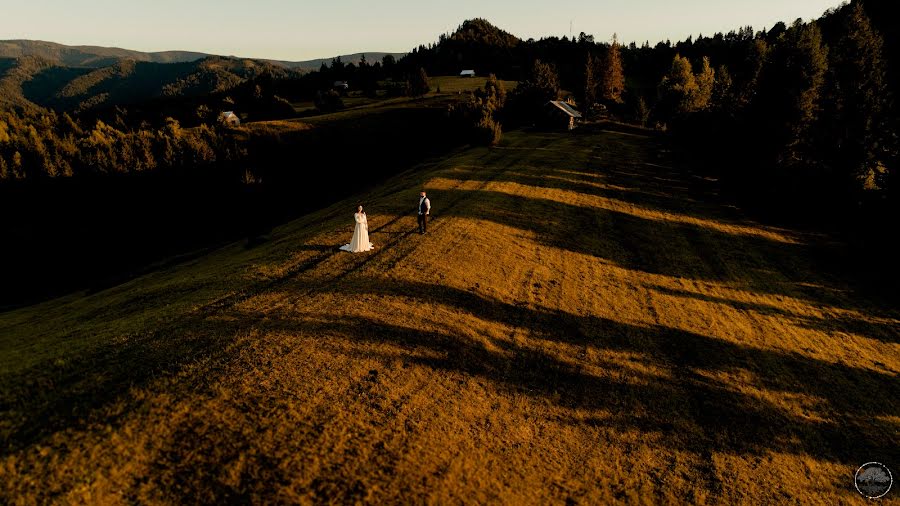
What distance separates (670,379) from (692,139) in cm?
6865

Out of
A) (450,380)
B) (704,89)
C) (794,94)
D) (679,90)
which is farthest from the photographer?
(704,89)

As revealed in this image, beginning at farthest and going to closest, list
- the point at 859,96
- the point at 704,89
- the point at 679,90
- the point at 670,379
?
the point at 704,89 < the point at 679,90 < the point at 859,96 < the point at 670,379

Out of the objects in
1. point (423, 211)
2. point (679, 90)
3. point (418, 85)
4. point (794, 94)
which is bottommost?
point (423, 211)

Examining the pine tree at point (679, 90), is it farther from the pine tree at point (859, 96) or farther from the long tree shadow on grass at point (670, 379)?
the long tree shadow on grass at point (670, 379)

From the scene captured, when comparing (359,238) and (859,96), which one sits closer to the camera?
(359,238)

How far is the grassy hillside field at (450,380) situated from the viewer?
11516 mm

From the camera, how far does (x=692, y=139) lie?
73.1m

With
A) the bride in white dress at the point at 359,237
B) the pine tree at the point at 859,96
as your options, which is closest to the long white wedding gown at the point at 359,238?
the bride in white dress at the point at 359,237

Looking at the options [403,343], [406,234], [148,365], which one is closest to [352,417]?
[403,343]

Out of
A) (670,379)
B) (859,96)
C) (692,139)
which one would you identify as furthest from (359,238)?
(692,139)

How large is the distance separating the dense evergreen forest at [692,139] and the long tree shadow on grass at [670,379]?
78.5 feet

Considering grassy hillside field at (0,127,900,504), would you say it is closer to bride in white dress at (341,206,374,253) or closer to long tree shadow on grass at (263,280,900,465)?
long tree shadow on grass at (263,280,900,465)

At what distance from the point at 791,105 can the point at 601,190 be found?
67.3 ft

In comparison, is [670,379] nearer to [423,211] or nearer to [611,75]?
[423,211]
